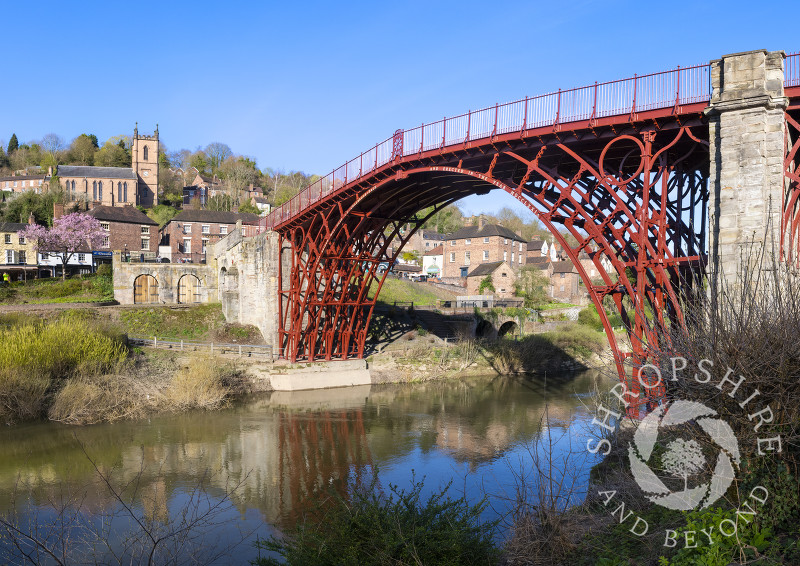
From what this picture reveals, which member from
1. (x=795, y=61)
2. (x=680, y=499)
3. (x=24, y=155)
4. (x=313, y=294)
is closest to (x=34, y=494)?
(x=680, y=499)

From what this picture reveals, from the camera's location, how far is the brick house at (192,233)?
55.3 metres

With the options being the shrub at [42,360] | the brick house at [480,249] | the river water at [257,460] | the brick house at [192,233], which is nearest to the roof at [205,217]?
the brick house at [192,233]

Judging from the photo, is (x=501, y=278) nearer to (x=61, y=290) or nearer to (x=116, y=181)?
(x=61, y=290)

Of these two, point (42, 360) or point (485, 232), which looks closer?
point (42, 360)

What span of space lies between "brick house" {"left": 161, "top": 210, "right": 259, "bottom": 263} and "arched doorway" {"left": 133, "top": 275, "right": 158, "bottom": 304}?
14879 mm

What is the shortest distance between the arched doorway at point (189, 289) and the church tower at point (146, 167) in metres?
35.4

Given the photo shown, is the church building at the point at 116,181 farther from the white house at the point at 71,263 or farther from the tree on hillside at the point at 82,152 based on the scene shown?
the white house at the point at 71,263

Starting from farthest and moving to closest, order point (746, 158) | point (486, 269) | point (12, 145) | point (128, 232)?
point (12, 145)
point (128, 232)
point (486, 269)
point (746, 158)

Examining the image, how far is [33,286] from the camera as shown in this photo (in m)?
38.0

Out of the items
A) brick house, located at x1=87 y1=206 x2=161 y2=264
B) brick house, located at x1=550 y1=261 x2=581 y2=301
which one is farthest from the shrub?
brick house, located at x1=550 y1=261 x2=581 y2=301

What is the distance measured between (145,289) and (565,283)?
120 feet

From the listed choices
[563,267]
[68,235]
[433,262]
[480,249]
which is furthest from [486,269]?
[68,235]

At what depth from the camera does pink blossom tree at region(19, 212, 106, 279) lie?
45.8m

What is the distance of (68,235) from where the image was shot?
151ft
